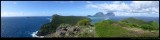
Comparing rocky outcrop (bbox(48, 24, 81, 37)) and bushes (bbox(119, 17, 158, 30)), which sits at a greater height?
bushes (bbox(119, 17, 158, 30))

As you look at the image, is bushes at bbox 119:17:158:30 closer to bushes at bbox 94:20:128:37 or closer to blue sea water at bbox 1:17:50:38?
bushes at bbox 94:20:128:37

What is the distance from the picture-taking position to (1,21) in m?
3.30

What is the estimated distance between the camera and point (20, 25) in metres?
3.30

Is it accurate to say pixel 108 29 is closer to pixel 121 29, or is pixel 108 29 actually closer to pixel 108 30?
pixel 108 30

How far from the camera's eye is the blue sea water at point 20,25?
3281 mm

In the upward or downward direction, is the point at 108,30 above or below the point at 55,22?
below

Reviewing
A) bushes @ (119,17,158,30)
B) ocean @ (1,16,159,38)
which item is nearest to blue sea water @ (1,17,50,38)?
ocean @ (1,16,159,38)

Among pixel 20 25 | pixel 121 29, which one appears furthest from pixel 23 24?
pixel 121 29

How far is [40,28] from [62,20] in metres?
0.30

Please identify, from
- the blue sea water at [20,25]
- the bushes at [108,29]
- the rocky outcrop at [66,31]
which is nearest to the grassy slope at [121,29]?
the bushes at [108,29]

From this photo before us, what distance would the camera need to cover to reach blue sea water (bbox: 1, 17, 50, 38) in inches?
129

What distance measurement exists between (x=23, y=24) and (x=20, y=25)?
40 mm

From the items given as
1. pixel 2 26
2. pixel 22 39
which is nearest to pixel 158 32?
pixel 22 39

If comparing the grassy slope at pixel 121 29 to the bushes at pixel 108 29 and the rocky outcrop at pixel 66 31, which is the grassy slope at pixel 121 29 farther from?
the rocky outcrop at pixel 66 31
